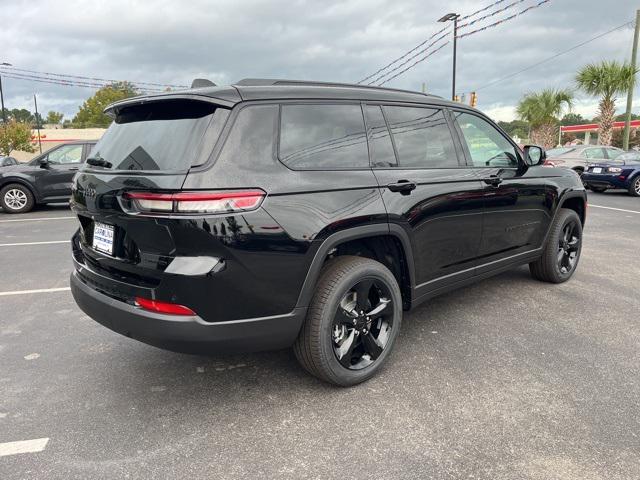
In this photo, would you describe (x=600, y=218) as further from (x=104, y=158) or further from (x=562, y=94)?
(x=562, y=94)

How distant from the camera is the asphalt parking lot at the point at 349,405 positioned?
7.38ft

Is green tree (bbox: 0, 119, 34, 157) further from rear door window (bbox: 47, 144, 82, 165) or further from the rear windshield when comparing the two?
the rear windshield

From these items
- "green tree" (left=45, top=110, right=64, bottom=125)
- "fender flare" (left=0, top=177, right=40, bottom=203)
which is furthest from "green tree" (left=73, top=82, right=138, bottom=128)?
"fender flare" (left=0, top=177, right=40, bottom=203)

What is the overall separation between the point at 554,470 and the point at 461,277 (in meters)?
1.71

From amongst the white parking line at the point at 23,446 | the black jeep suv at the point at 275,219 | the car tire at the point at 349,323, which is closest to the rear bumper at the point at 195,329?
the black jeep suv at the point at 275,219

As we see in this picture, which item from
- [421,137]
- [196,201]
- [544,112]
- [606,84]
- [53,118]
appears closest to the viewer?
[196,201]

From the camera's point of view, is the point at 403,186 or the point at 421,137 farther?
the point at 421,137

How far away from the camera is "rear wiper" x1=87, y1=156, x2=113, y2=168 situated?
282 cm

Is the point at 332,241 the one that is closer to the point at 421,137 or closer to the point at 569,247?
the point at 421,137

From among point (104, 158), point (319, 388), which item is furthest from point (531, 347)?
point (104, 158)

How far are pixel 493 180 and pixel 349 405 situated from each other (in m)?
2.13

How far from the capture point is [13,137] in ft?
143

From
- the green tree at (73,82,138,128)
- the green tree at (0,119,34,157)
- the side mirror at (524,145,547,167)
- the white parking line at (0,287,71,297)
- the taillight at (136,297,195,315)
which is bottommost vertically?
the white parking line at (0,287,71,297)

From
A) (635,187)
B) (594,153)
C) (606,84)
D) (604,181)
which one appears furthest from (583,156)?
(606,84)
